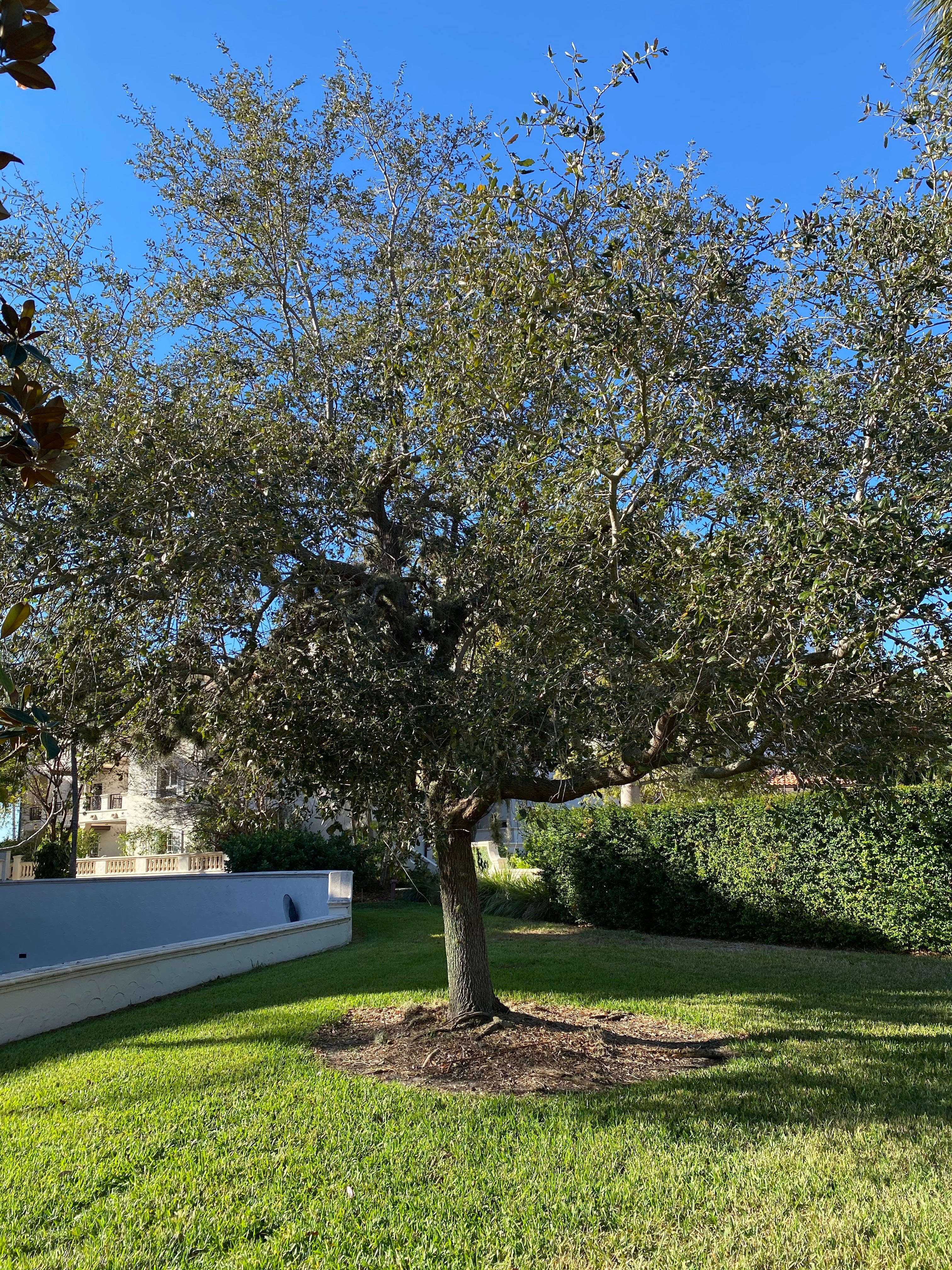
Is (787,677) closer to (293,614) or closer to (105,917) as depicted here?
(293,614)

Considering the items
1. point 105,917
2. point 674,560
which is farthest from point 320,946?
point 674,560

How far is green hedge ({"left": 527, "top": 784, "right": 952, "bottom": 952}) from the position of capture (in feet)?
44.3

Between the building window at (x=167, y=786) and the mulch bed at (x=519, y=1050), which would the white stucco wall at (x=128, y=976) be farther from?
the building window at (x=167, y=786)

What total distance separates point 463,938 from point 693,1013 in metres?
2.82

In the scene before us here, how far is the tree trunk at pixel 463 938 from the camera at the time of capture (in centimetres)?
884

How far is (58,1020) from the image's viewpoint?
10.6m

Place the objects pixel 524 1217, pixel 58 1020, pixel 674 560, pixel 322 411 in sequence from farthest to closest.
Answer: pixel 58 1020 → pixel 322 411 → pixel 674 560 → pixel 524 1217

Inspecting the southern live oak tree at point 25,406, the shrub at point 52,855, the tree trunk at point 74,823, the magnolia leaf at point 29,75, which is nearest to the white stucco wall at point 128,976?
the tree trunk at point 74,823

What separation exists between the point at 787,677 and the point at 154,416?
17.8 feet

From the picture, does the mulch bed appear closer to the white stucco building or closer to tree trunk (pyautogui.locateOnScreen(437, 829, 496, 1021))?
tree trunk (pyautogui.locateOnScreen(437, 829, 496, 1021))

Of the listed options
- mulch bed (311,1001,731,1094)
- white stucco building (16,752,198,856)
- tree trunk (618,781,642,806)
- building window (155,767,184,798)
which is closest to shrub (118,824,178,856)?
white stucco building (16,752,198,856)

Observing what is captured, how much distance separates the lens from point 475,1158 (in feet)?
17.9

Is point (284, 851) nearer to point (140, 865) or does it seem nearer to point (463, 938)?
point (140, 865)

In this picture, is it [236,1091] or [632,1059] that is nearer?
[236,1091]
